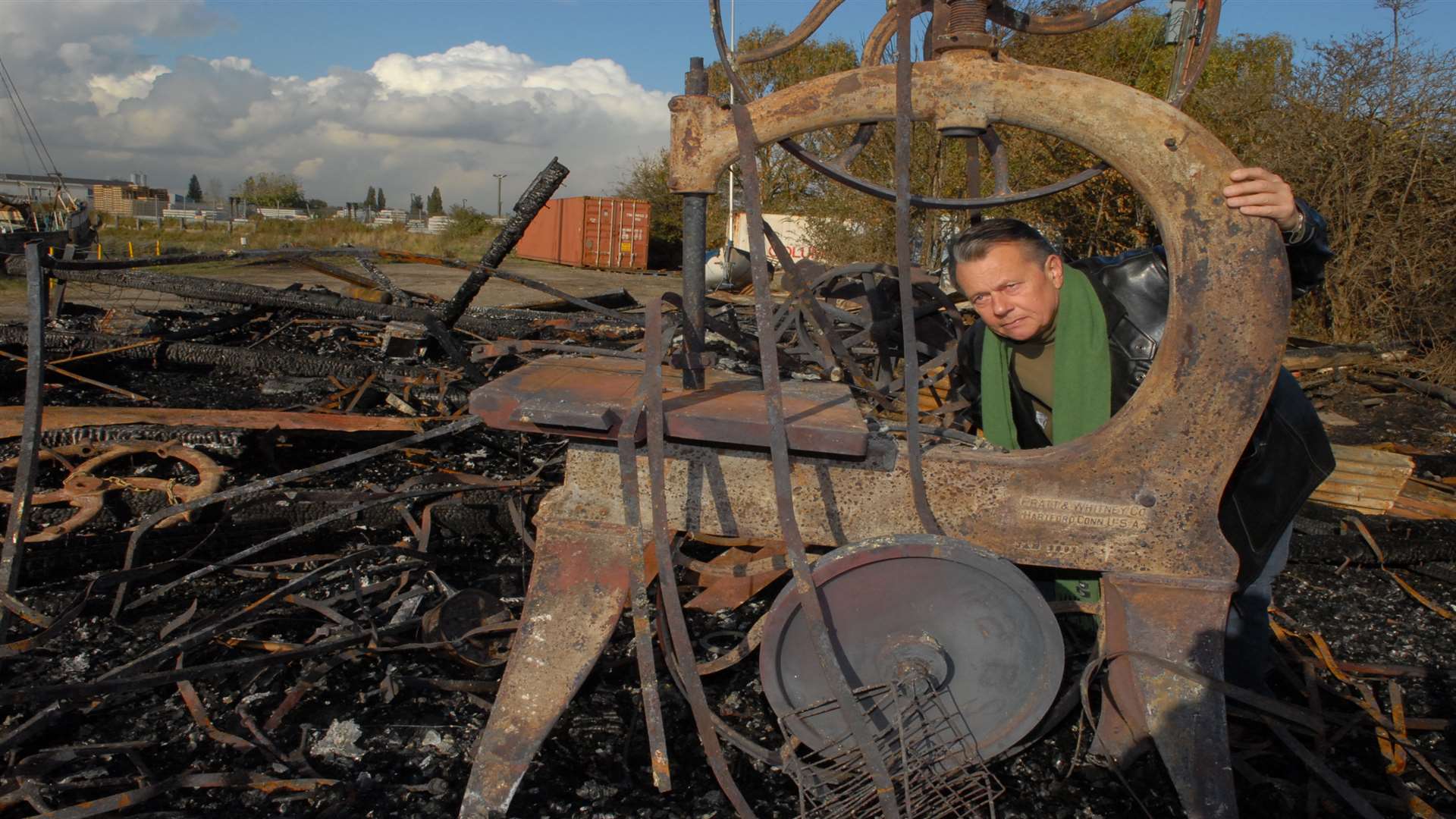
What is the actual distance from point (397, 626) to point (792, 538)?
5.79 feet

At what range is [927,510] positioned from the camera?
6.93 feet

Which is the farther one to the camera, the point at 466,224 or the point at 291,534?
the point at 466,224

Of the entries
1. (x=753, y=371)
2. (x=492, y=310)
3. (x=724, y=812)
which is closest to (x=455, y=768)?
(x=724, y=812)

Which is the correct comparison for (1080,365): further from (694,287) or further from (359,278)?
(359,278)

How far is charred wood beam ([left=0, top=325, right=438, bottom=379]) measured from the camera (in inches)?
261

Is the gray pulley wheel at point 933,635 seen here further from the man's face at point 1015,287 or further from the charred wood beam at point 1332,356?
the charred wood beam at point 1332,356

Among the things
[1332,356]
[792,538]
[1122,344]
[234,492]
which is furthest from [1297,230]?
[1332,356]

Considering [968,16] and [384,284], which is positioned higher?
[968,16]

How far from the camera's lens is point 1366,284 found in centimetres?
1119

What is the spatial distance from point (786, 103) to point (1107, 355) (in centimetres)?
115

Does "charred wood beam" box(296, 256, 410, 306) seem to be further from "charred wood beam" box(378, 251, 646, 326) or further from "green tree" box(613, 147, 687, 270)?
"green tree" box(613, 147, 687, 270)

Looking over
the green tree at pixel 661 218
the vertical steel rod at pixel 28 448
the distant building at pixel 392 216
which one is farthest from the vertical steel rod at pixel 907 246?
the distant building at pixel 392 216

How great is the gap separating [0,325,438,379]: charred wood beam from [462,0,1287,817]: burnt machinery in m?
4.63

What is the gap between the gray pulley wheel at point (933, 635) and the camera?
6.86ft
